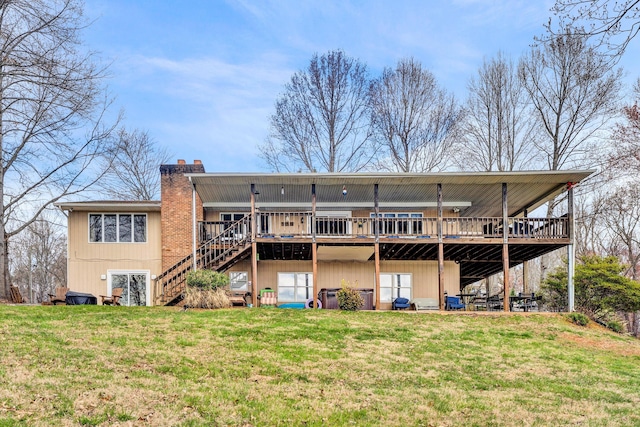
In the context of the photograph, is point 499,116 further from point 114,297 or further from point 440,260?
point 114,297

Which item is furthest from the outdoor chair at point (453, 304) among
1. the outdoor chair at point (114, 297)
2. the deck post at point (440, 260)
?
the outdoor chair at point (114, 297)

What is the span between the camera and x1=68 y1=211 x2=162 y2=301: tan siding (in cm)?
2198

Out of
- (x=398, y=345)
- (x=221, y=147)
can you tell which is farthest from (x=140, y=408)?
(x=221, y=147)

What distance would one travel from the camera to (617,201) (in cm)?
2906

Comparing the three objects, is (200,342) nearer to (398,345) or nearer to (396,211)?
(398,345)

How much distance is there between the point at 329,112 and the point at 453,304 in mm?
15418

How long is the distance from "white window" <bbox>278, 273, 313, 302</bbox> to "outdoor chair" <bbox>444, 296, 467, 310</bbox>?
5803 mm

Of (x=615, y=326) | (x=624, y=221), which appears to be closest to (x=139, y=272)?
(x=615, y=326)

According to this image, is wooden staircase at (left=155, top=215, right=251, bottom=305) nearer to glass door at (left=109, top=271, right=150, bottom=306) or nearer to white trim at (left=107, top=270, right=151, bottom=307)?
white trim at (left=107, top=270, right=151, bottom=307)

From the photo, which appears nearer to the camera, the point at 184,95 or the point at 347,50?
the point at 184,95

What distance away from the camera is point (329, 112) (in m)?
31.7

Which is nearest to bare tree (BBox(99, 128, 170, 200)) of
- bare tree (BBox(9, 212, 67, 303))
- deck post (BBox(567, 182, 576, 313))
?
bare tree (BBox(9, 212, 67, 303))

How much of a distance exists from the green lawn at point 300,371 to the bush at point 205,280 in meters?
1.37

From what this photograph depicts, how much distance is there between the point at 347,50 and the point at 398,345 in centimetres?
2358
